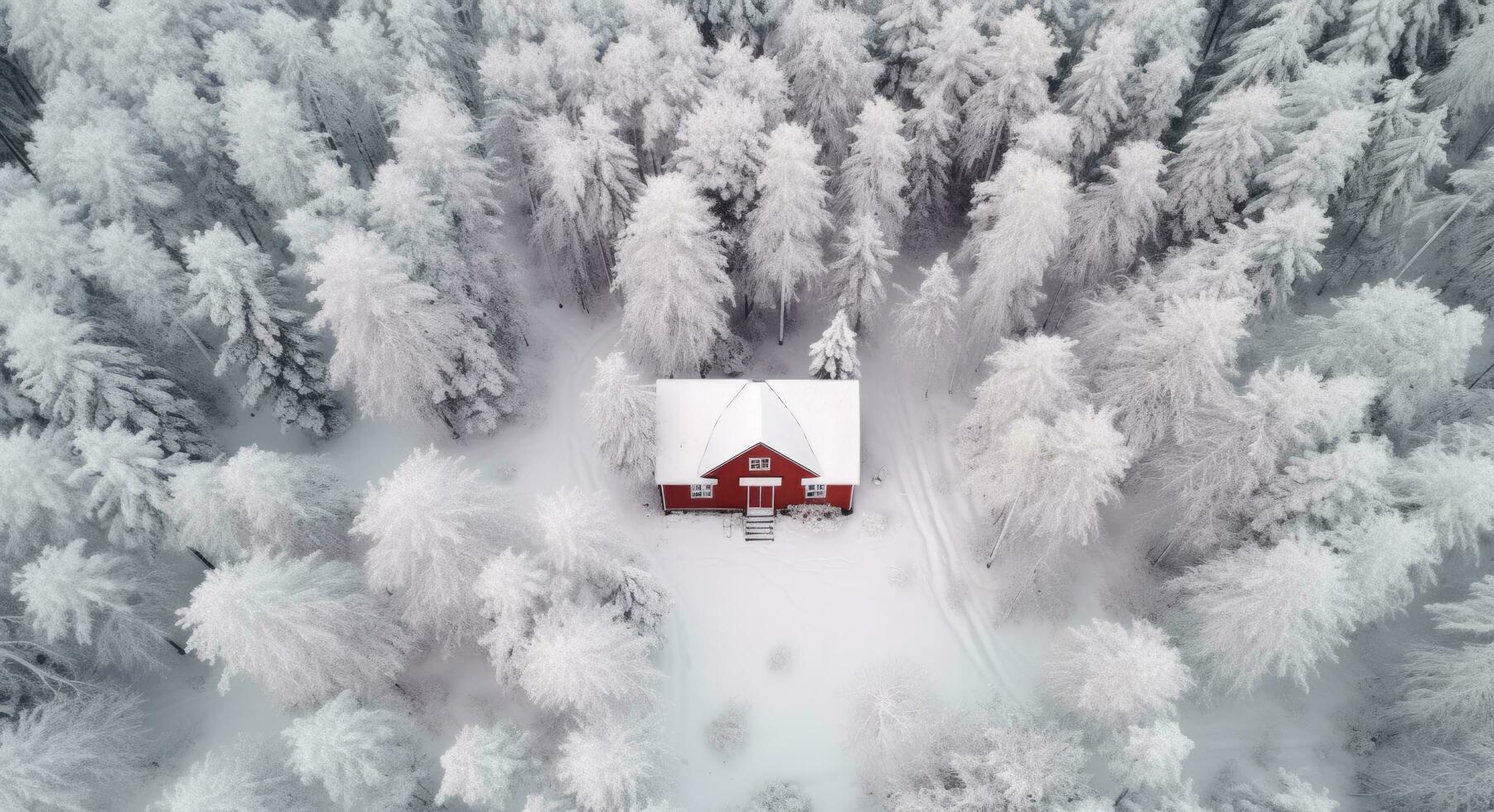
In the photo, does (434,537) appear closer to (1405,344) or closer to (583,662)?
(583,662)

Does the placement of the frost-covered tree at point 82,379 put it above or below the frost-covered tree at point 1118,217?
below

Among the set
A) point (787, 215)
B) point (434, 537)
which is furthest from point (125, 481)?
point (787, 215)

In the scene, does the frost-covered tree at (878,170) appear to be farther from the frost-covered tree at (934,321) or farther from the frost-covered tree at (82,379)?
the frost-covered tree at (82,379)

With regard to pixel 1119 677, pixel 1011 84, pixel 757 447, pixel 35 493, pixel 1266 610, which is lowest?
pixel 1119 677

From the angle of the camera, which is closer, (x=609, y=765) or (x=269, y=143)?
(x=609, y=765)

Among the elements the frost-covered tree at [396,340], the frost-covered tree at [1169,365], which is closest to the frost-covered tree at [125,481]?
the frost-covered tree at [396,340]

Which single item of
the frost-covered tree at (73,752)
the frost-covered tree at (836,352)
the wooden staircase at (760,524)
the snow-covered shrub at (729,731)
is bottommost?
the snow-covered shrub at (729,731)

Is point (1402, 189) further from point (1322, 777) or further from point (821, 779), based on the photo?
point (821, 779)
